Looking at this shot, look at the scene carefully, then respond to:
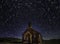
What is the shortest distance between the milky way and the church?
10 centimetres

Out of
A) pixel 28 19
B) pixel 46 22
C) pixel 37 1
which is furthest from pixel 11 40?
pixel 37 1

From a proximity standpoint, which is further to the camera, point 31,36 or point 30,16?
point 31,36

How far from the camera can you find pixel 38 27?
2312mm

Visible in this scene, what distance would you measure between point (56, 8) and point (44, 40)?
572 millimetres

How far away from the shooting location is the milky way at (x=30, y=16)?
2.11m

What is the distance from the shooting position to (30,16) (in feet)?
7.25

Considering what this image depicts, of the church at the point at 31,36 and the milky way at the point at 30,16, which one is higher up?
the milky way at the point at 30,16

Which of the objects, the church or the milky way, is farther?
the church

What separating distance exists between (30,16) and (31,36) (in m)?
0.44

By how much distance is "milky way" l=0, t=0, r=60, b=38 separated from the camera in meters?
2.11

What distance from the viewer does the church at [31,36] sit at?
7.98 feet

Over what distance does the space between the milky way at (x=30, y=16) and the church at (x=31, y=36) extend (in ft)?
0.32

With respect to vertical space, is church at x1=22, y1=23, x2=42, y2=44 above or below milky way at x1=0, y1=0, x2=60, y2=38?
below

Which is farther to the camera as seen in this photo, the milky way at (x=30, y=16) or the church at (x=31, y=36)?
the church at (x=31, y=36)
